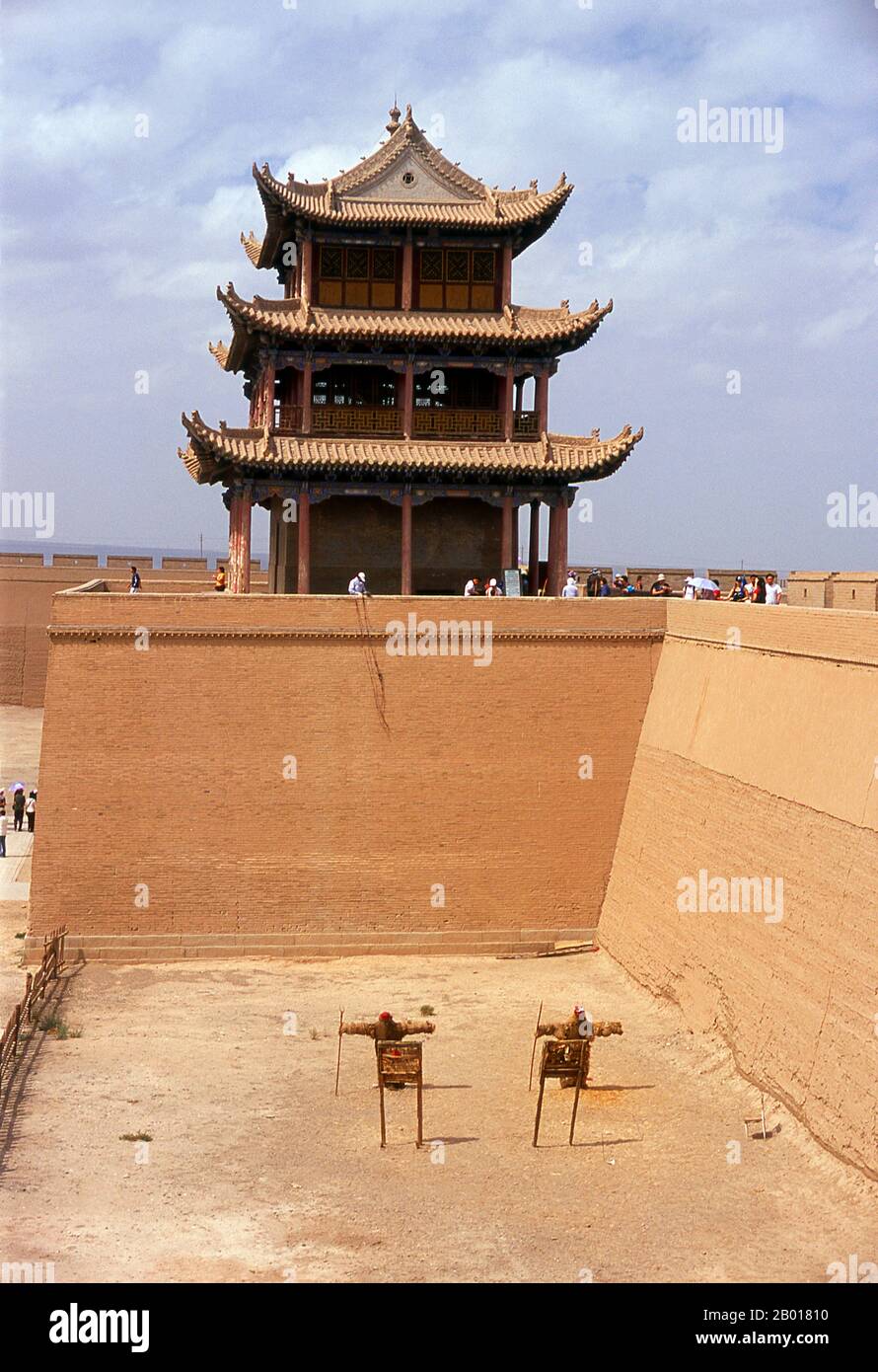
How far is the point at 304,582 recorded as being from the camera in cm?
3056

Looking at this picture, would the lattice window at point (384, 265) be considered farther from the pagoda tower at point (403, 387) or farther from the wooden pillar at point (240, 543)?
the wooden pillar at point (240, 543)

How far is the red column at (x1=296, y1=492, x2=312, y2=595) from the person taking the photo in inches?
1192

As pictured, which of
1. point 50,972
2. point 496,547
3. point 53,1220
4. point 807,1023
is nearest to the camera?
point 53,1220

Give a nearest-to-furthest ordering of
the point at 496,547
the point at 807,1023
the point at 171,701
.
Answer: the point at 807,1023, the point at 171,701, the point at 496,547

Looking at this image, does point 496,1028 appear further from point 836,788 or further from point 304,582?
point 304,582

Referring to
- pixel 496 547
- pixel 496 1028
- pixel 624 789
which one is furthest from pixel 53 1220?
pixel 496 547

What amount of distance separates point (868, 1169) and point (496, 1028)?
21.7 feet

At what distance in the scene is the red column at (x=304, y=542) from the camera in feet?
99.3

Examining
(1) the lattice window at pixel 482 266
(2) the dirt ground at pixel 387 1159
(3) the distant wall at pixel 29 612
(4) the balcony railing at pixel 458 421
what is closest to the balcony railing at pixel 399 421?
(4) the balcony railing at pixel 458 421

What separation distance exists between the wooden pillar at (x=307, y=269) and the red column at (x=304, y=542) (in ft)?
12.7

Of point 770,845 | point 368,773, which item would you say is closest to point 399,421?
point 368,773

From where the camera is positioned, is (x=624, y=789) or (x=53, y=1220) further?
(x=624, y=789)

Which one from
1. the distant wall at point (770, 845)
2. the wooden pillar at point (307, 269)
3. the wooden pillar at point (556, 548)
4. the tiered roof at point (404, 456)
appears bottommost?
the distant wall at point (770, 845)

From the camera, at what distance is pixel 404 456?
3022cm
